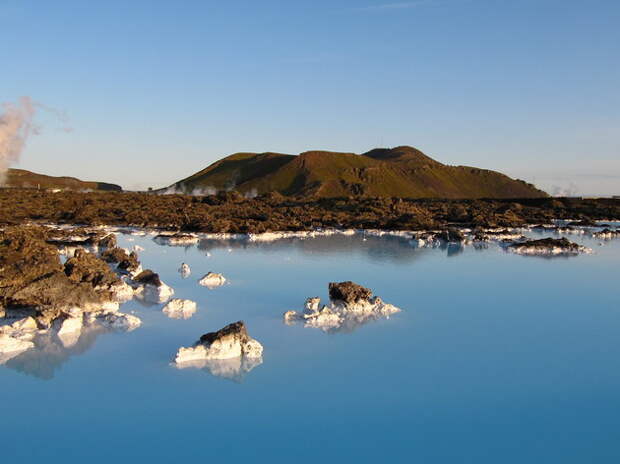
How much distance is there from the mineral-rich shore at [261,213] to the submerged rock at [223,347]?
799 inches

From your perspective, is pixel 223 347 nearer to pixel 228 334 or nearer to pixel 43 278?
pixel 228 334

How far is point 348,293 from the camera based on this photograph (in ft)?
45.6

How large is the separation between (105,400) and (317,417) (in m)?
3.27

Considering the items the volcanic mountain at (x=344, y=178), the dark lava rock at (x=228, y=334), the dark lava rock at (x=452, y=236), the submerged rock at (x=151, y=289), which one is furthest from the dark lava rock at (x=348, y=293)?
the volcanic mountain at (x=344, y=178)

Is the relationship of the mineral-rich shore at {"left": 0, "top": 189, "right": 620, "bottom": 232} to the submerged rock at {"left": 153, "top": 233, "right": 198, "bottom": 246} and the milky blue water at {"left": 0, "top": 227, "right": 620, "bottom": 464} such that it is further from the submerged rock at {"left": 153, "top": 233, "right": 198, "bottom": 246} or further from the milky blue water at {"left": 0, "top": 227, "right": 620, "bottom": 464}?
the milky blue water at {"left": 0, "top": 227, "right": 620, "bottom": 464}

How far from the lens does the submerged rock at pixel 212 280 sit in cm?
1706

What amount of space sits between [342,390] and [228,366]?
7.43 ft

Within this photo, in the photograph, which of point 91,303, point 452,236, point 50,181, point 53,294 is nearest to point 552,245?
point 452,236

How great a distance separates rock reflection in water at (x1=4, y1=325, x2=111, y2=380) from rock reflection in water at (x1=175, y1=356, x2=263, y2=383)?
226 centimetres

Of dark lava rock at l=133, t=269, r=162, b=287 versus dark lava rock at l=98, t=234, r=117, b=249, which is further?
dark lava rock at l=98, t=234, r=117, b=249

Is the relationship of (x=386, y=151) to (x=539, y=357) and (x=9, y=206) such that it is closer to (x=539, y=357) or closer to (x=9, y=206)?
(x=9, y=206)

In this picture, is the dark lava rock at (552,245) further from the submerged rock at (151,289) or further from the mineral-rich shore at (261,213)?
the submerged rock at (151,289)

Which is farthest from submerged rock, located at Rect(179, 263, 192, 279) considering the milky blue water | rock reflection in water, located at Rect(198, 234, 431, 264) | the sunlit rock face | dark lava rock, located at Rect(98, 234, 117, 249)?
dark lava rock, located at Rect(98, 234, 117, 249)

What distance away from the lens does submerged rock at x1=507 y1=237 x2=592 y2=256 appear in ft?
87.4
